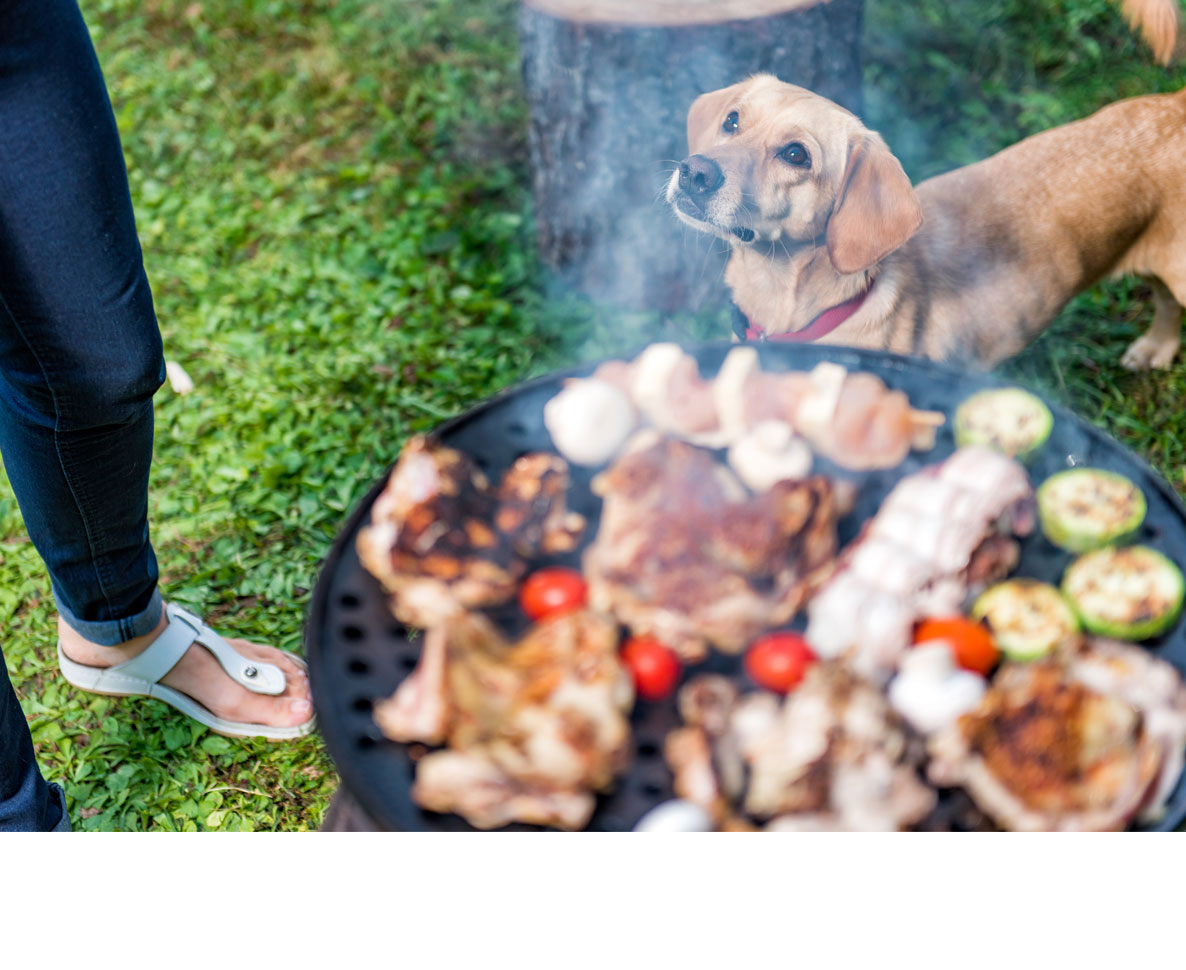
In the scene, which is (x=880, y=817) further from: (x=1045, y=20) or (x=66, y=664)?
(x=1045, y=20)

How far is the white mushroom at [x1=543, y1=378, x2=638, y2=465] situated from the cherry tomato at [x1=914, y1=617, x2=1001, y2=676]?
60 centimetres

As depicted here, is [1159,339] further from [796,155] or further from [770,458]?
[770,458]

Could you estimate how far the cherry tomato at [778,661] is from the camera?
1472 mm

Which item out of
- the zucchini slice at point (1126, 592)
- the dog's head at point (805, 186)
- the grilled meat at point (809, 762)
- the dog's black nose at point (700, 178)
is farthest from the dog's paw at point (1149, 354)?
the grilled meat at point (809, 762)

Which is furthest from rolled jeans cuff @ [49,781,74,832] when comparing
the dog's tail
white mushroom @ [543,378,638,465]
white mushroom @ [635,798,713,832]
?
the dog's tail

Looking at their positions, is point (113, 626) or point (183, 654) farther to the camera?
point (183, 654)

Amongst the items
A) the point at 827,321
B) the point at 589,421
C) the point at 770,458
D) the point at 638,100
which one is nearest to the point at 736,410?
the point at 770,458

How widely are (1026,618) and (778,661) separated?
1.21 ft

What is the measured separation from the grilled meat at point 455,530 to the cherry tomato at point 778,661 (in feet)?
1.15

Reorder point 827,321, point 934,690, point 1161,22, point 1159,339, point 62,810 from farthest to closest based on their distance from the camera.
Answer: point 1159,339 < point 1161,22 < point 827,321 < point 62,810 < point 934,690

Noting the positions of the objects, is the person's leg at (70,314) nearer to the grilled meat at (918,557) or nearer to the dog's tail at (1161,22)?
the grilled meat at (918,557)

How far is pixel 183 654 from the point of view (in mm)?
2678

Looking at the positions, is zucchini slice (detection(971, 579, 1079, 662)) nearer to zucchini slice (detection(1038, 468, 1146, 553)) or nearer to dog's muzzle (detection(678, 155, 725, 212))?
zucchini slice (detection(1038, 468, 1146, 553))

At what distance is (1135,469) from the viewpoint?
1.66 m
